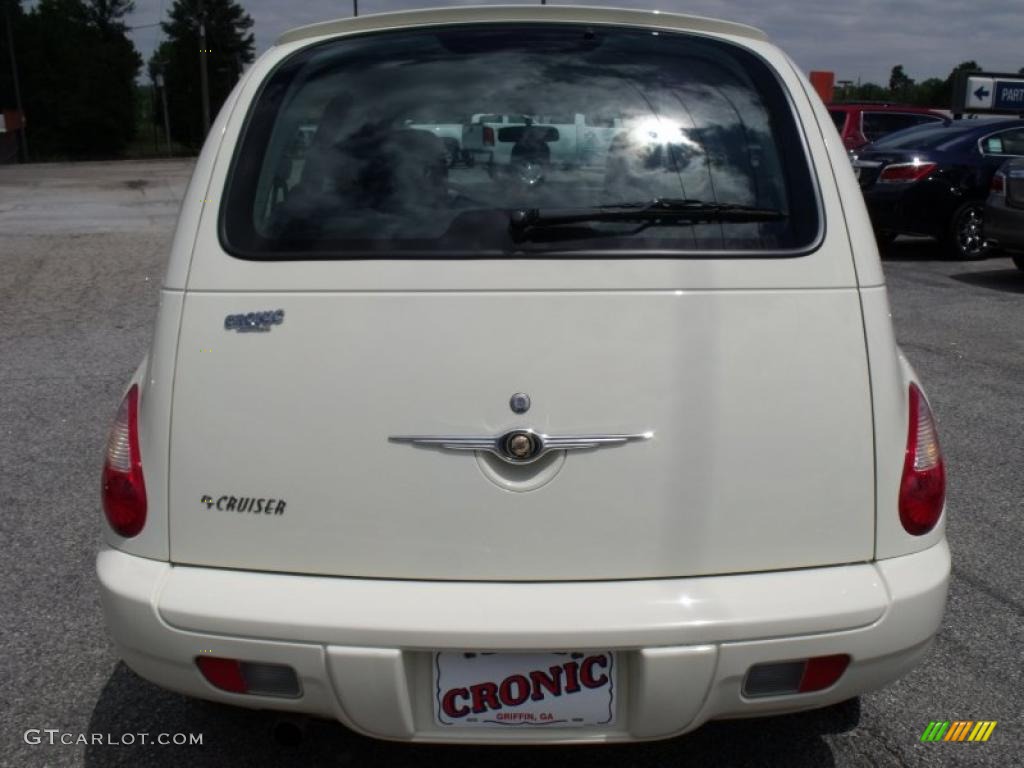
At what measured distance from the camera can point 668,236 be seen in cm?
223

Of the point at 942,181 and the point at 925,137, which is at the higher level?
the point at 925,137

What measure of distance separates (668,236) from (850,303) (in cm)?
40

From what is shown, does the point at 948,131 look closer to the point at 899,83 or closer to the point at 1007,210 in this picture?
the point at 1007,210

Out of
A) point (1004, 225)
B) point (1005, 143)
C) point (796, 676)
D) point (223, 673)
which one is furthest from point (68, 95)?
point (796, 676)

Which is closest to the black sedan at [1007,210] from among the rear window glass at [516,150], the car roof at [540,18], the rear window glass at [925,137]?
the rear window glass at [925,137]

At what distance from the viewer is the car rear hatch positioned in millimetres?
2102

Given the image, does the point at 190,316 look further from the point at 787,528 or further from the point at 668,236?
the point at 787,528

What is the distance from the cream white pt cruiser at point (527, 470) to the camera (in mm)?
2074

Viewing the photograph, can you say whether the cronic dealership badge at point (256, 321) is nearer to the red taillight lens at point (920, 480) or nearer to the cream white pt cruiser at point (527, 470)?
the cream white pt cruiser at point (527, 470)

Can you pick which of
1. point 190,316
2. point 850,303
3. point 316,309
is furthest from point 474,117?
point 850,303

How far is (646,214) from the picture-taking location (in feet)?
7.38

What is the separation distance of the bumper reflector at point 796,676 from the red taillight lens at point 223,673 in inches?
39.7

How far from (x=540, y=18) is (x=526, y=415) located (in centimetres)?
108

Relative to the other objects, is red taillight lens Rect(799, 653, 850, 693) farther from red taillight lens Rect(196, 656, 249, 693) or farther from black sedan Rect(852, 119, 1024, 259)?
black sedan Rect(852, 119, 1024, 259)
